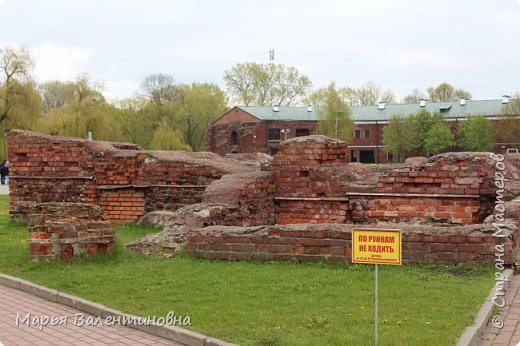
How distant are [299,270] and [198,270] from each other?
1.25 meters

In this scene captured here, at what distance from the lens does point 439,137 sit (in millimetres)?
63219

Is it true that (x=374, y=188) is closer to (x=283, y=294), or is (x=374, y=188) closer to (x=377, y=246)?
(x=283, y=294)

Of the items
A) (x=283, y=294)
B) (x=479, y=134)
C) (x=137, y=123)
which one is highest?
(x=137, y=123)

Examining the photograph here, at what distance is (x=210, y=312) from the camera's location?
590 cm

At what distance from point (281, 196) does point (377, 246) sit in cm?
653

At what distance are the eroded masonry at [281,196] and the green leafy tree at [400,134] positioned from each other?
168 feet

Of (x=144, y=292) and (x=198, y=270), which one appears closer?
(x=144, y=292)

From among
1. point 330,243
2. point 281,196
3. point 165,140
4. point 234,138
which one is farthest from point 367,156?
point 330,243

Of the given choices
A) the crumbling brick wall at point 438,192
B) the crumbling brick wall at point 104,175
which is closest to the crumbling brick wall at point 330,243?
the crumbling brick wall at point 438,192

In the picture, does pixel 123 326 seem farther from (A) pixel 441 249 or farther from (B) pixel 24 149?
(B) pixel 24 149

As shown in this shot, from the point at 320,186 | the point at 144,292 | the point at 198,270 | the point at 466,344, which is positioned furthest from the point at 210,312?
the point at 320,186

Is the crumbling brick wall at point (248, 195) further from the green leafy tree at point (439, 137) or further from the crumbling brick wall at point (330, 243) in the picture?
the green leafy tree at point (439, 137)

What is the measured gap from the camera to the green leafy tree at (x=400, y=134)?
211 ft

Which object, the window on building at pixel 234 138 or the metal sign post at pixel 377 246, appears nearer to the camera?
the metal sign post at pixel 377 246
